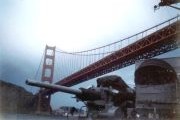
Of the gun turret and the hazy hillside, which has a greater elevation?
the hazy hillside

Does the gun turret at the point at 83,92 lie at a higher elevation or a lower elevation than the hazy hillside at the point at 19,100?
lower

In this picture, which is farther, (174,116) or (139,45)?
(139,45)

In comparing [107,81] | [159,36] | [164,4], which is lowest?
[107,81]

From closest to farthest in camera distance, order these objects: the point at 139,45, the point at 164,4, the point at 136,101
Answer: the point at 164,4, the point at 136,101, the point at 139,45

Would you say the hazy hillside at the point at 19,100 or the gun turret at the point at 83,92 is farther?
the hazy hillside at the point at 19,100

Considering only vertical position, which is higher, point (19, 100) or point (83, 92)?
point (19, 100)

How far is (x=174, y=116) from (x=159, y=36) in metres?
12.8

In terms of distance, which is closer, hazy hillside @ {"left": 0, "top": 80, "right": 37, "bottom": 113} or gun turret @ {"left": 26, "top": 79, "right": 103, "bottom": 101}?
gun turret @ {"left": 26, "top": 79, "right": 103, "bottom": 101}

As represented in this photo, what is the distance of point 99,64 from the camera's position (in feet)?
124

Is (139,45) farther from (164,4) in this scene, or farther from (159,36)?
(164,4)

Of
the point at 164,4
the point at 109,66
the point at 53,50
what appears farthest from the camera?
the point at 53,50

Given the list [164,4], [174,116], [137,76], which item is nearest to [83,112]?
[174,116]

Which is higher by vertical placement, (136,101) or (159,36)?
(159,36)

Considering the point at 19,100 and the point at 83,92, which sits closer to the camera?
the point at 83,92
